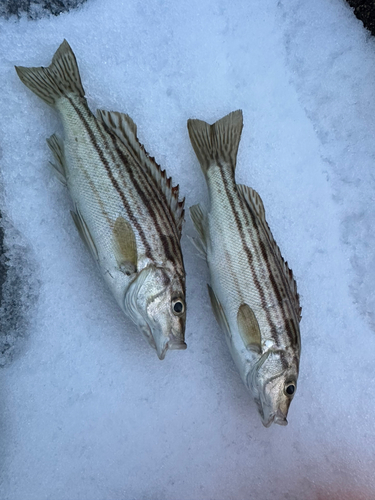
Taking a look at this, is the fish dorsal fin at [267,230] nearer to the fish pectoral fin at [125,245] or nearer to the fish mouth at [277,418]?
the fish mouth at [277,418]

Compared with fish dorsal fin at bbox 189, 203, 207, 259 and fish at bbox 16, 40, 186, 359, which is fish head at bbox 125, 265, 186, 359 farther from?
fish dorsal fin at bbox 189, 203, 207, 259

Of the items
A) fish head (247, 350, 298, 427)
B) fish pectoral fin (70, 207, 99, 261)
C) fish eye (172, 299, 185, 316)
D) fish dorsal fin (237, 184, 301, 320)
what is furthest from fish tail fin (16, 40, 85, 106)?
fish head (247, 350, 298, 427)

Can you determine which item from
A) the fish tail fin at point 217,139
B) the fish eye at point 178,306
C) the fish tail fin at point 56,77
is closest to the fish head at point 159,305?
the fish eye at point 178,306

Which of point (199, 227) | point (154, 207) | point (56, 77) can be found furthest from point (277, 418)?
point (56, 77)

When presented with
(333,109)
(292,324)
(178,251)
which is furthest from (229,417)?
(333,109)

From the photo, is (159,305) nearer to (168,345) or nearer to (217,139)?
(168,345)

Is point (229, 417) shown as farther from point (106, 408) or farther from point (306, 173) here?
point (306, 173)
